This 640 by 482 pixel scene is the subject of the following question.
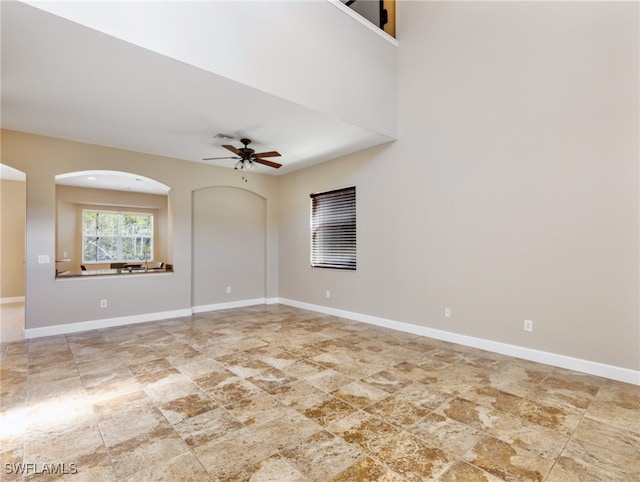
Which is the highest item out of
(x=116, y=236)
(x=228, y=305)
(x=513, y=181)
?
(x=513, y=181)

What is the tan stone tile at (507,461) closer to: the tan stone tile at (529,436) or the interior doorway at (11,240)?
the tan stone tile at (529,436)

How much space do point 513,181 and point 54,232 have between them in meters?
6.11

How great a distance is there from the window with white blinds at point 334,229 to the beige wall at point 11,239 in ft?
22.6

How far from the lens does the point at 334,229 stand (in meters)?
6.02

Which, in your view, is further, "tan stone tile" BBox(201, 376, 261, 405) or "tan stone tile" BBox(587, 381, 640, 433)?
"tan stone tile" BBox(201, 376, 261, 405)

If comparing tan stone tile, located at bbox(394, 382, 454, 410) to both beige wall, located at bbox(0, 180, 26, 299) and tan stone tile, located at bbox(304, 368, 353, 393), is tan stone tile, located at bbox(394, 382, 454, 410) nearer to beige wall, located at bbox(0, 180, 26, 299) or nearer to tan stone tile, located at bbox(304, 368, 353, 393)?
tan stone tile, located at bbox(304, 368, 353, 393)

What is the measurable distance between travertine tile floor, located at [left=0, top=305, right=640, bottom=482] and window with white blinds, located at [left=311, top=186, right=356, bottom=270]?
2.08 m

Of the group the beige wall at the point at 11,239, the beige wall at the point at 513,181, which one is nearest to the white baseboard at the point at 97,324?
the beige wall at the point at 513,181

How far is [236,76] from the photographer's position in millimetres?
3191

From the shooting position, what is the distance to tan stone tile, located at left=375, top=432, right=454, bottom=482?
179 centimetres

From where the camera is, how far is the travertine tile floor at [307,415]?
185 centimetres

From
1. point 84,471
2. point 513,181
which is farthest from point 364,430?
point 513,181

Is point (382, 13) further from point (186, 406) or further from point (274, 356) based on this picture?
point (186, 406)

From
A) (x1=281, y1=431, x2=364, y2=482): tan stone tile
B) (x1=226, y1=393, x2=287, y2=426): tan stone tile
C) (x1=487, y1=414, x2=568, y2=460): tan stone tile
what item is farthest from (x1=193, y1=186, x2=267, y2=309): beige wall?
(x1=487, y1=414, x2=568, y2=460): tan stone tile
